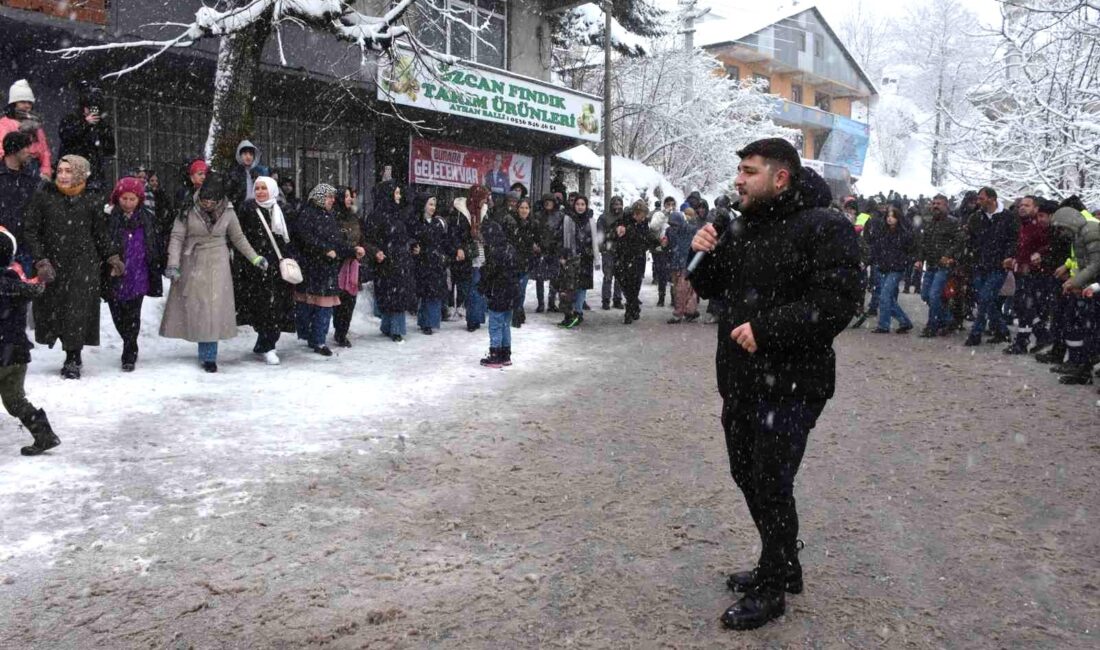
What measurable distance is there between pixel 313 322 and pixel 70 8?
16.8 ft

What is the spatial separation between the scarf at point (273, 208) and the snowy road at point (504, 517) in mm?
1612

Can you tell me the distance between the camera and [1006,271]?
1032 centimetres

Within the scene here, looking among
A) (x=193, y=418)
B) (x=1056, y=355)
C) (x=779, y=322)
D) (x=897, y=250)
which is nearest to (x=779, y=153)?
(x=779, y=322)

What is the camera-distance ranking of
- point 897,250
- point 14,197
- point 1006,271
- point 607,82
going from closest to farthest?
point 14,197, point 1006,271, point 897,250, point 607,82

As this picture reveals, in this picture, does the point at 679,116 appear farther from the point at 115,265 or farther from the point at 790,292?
the point at 790,292

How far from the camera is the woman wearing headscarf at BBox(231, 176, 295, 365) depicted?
8383 mm

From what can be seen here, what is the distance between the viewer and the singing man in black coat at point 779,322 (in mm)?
3031

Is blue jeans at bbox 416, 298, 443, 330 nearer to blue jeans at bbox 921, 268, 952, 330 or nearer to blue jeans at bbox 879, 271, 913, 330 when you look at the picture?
blue jeans at bbox 879, 271, 913, 330

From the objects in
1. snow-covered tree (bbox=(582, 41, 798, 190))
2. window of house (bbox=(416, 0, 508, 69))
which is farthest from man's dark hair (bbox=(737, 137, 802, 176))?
snow-covered tree (bbox=(582, 41, 798, 190))

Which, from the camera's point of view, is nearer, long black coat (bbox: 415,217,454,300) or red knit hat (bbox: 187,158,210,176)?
red knit hat (bbox: 187,158,210,176)

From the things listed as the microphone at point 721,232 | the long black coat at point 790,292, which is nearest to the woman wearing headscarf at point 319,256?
the microphone at point 721,232

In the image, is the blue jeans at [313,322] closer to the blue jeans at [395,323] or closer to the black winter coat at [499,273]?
the blue jeans at [395,323]

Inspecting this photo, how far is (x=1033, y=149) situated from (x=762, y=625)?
39.7ft

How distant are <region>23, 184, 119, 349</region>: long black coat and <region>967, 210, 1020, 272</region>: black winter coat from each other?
9896 millimetres
